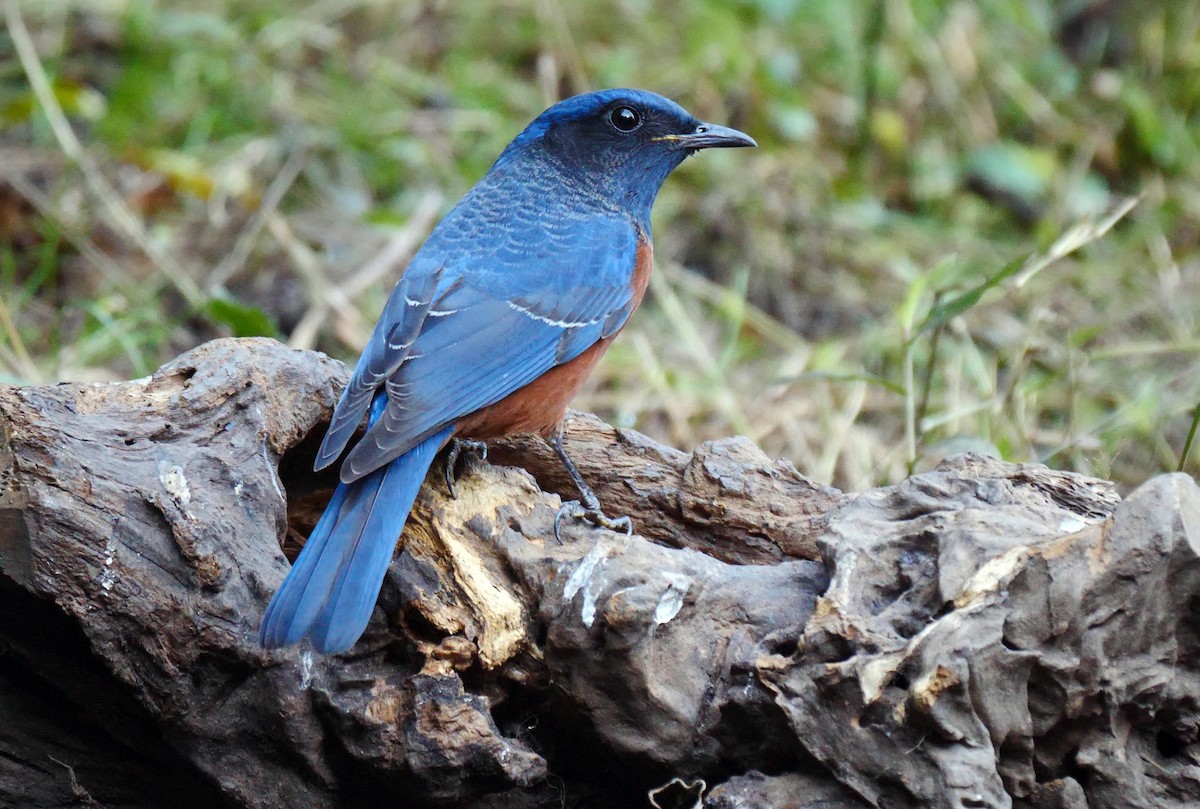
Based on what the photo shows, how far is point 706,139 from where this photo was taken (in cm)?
484

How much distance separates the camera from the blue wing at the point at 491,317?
11.5ft

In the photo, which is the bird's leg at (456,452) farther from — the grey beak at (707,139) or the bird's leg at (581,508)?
the grey beak at (707,139)

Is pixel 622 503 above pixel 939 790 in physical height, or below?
above

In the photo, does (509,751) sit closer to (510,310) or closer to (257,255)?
(510,310)

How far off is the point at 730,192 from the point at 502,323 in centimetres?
400

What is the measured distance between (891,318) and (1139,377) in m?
1.26

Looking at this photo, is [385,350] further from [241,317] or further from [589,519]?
[241,317]

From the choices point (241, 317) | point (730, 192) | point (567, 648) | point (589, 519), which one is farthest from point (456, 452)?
point (730, 192)

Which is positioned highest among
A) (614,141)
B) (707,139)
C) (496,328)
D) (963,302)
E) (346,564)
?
(614,141)

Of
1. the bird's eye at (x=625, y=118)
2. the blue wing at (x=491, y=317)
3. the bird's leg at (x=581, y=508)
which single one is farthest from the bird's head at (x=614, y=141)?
the bird's leg at (x=581, y=508)

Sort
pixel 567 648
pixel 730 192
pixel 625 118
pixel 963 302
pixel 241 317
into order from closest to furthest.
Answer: pixel 567 648 < pixel 963 302 < pixel 625 118 < pixel 241 317 < pixel 730 192

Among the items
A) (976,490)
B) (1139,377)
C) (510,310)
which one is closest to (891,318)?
(1139,377)

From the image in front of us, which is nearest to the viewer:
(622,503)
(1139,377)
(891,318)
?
(622,503)

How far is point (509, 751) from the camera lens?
9.19ft
